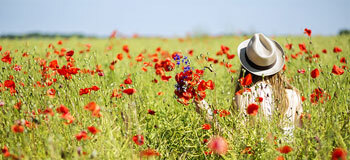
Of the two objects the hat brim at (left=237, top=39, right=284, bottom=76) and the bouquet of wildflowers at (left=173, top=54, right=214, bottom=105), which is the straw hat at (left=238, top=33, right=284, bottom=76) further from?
the bouquet of wildflowers at (left=173, top=54, right=214, bottom=105)

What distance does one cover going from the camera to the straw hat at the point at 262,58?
2.36 meters

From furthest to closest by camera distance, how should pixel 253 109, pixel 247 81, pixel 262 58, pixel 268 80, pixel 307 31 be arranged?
pixel 307 31 → pixel 268 80 → pixel 262 58 → pixel 247 81 → pixel 253 109

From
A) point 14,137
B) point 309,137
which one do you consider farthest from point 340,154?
point 14,137

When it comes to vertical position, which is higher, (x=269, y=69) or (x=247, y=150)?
(x=269, y=69)

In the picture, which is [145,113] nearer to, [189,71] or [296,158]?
[189,71]

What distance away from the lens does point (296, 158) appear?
1.96 meters

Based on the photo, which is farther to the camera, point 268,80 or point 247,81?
point 268,80

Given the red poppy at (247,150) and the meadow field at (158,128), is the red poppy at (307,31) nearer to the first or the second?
the meadow field at (158,128)

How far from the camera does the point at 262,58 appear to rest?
91.7 inches

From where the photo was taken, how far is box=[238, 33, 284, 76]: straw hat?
2357mm

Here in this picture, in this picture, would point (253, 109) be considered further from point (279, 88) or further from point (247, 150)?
point (279, 88)

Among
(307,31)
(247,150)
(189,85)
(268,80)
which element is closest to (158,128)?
(189,85)

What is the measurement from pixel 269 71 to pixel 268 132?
23.7 inches

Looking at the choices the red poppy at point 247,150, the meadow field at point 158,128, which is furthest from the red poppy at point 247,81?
the red poppy at point 247,150
